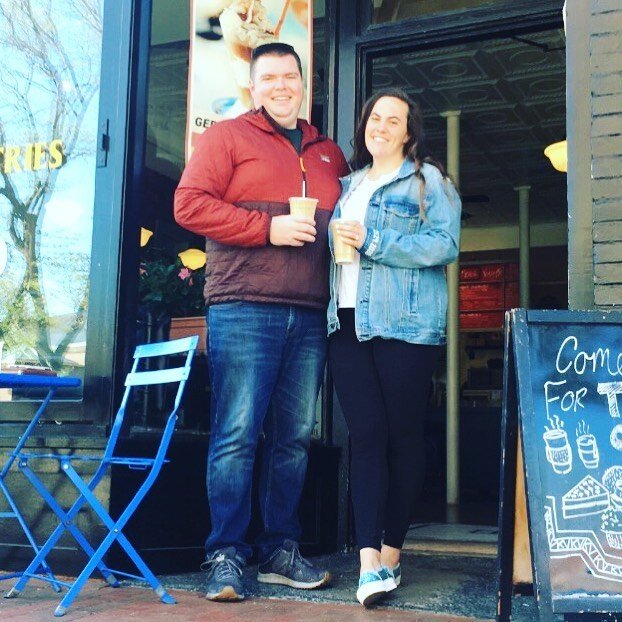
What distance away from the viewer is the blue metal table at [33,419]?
3.34 meters

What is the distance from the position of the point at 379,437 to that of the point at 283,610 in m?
0.66

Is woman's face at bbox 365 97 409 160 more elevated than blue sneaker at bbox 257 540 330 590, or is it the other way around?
woman's face at bbox 365 97 409 160

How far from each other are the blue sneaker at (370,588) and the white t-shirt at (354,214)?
932mm

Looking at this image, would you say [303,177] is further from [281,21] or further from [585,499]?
[585,499]

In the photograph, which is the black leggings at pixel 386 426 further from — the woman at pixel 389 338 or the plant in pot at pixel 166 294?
the plant in pot at pixel 166 294

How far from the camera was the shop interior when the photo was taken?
4340mm

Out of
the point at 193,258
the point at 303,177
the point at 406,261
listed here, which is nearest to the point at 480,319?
the point at 193,258

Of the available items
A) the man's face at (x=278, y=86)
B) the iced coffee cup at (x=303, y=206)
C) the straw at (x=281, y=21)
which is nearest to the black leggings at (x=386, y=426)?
the iced coffee cup at (x=303, y=206)

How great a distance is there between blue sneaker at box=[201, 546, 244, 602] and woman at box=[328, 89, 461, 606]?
1.43 ft

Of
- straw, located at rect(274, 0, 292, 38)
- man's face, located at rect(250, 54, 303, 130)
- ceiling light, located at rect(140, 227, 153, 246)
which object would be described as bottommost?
ceiling light, located at rect(140, 227, 153, 246)

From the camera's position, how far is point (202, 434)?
419cm

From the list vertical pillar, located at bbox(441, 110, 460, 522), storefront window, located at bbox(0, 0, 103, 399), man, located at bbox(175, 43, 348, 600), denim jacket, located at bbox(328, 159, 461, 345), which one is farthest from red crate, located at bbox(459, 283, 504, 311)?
denim jacket, located at bbox(328, 159, 461, 345)

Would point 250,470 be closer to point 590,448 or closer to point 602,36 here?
point 590,448

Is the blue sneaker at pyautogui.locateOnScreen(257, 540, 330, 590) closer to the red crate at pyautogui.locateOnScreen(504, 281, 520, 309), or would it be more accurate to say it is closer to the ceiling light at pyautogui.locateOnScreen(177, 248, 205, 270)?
the ceiling light at pyautogui.locateOnScreen(177, 248, 205, 270)
